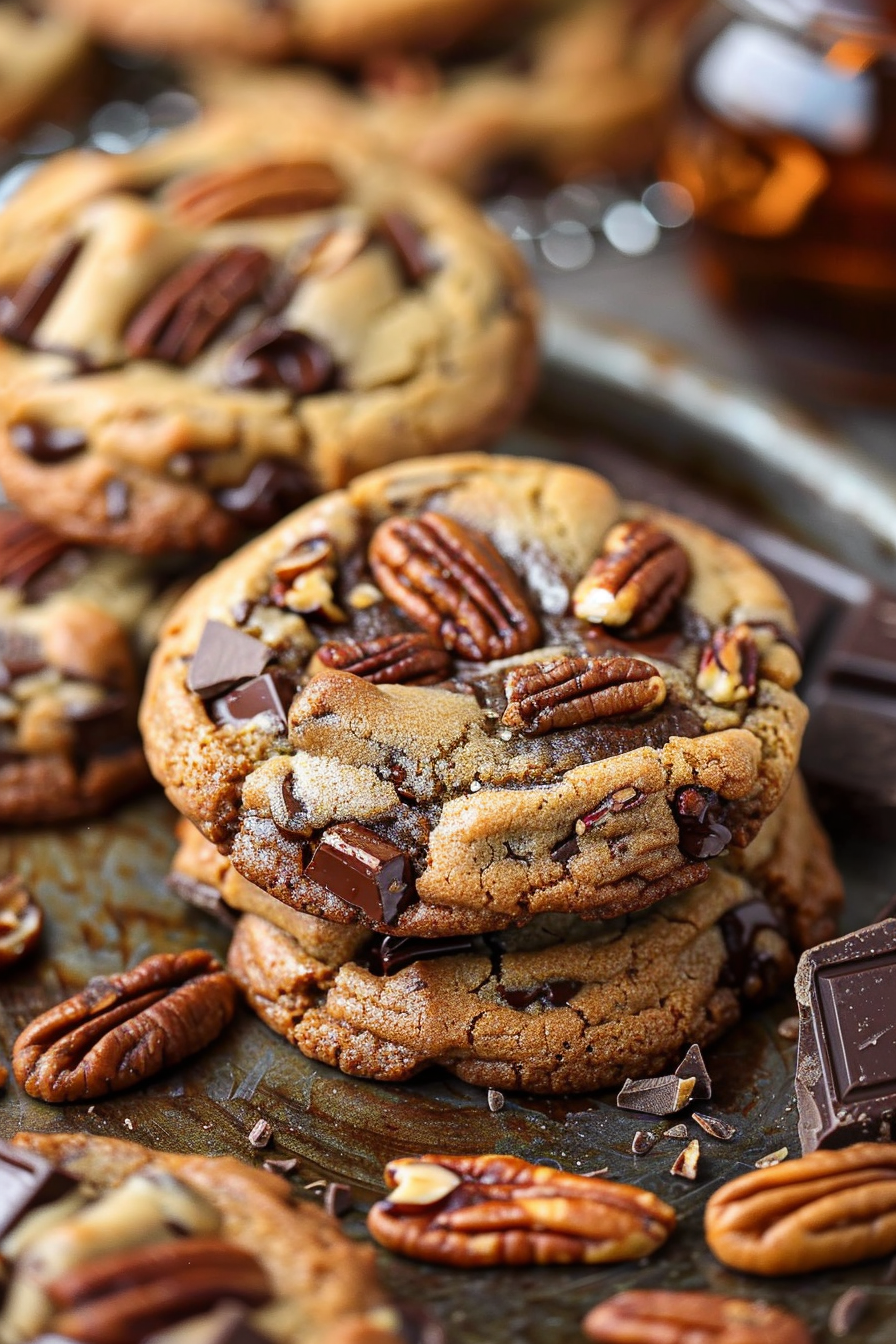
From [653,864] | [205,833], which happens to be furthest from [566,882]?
[205,833]

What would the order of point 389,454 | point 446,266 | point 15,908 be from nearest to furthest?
point 15,908 < point 389,454 < point 446,266

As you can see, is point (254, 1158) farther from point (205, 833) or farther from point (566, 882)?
point (566, 882)

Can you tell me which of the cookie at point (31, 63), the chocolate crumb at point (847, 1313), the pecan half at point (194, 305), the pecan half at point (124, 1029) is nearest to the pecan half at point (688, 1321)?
the chocolate crumb at point (847, 1313)

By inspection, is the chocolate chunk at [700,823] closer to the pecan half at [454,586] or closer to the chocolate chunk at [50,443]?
the pecan half at [454,586]

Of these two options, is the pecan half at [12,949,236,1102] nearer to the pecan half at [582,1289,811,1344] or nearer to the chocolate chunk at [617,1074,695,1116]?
the chocolate chunk at [617,1074,695,1116]

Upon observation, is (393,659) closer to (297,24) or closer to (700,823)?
(700,823)

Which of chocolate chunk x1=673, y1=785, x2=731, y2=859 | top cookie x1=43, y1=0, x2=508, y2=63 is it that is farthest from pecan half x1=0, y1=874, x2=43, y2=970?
top cookie x1=43, y1=0, x2=508, y2=63

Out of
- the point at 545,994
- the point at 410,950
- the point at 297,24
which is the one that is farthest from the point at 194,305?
the point at 297,24
